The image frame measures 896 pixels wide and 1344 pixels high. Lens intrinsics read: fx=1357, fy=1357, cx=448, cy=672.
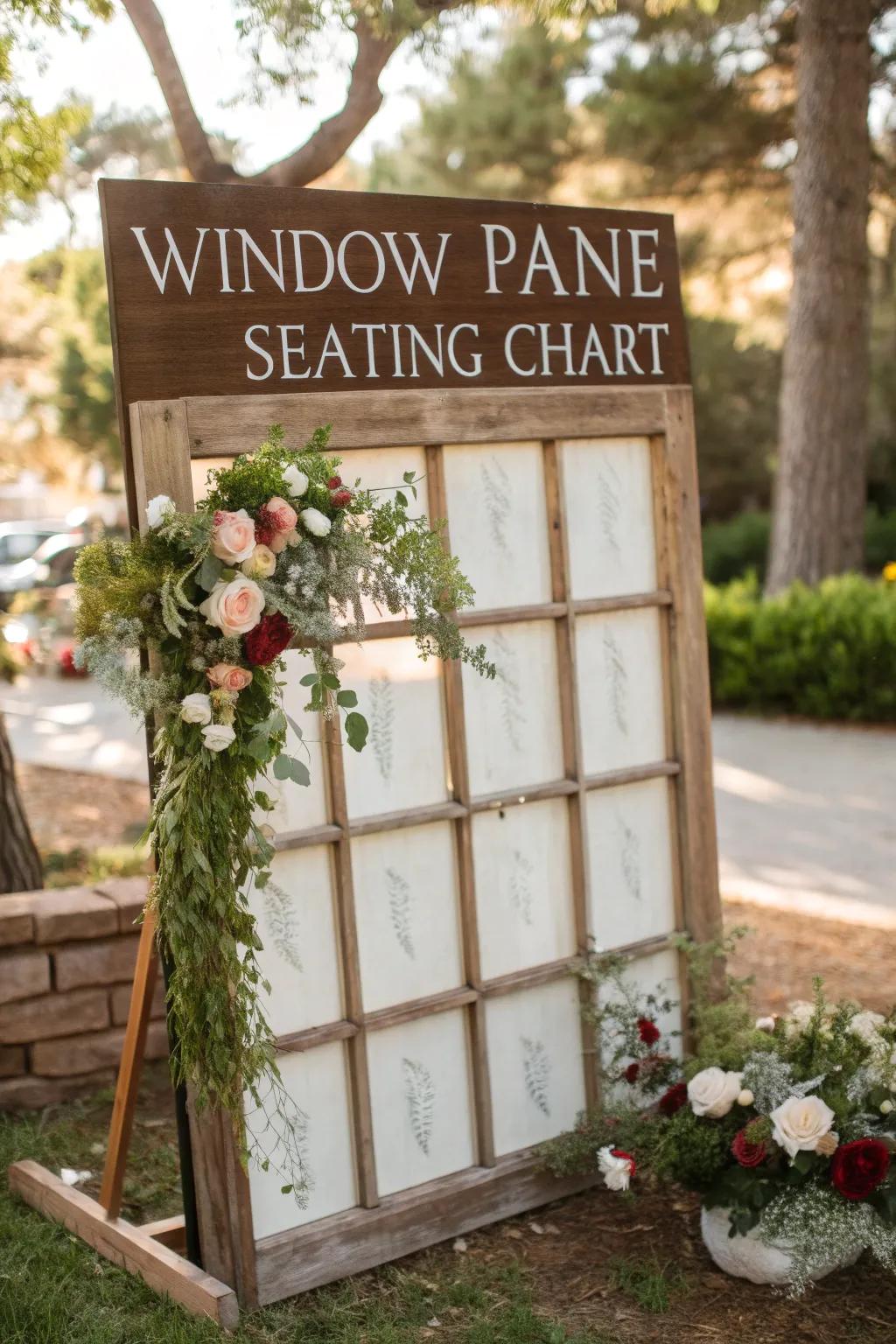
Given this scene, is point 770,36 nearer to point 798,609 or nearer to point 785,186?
point 785,186

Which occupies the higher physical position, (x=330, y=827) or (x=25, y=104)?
(x=25, y=104)

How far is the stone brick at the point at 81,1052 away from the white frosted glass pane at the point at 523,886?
131cm

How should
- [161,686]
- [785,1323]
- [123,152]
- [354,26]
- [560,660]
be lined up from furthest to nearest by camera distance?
1. [123,152]
2. [354,26]
3. [560,660]
4. [785,1323]
5. [161,686]

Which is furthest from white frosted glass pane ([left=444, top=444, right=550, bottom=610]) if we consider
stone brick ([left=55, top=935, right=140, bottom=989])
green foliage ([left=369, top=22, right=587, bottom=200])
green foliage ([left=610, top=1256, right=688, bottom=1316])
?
green foliage ([left=369, top=22, right=587, bottom=200])

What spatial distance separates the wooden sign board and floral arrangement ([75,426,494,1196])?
229 mm

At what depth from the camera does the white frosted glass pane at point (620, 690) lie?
11.4ft

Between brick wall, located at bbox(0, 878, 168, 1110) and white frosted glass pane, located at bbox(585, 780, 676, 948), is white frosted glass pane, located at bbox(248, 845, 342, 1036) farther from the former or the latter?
brick wall, located at bbox(0, 878, 168, 1110)

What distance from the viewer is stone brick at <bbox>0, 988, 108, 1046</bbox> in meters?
3.99

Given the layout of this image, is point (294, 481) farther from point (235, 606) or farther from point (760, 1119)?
point (760, 1119)

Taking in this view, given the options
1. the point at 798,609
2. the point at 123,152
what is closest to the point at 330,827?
the point at 798,609

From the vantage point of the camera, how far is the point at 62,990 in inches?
159

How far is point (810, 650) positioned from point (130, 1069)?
7972mm

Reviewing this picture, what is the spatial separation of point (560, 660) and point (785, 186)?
42.7 ft

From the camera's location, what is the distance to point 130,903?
4.05 meters
